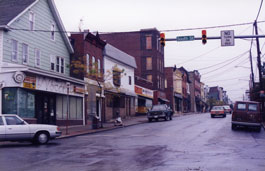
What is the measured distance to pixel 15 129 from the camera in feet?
51.0

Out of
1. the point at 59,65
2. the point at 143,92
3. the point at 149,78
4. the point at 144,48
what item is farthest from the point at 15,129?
the point at 149,78

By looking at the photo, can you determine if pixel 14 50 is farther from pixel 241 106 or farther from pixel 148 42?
pixel 148 42

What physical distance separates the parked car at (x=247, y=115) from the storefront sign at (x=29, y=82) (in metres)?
13.9

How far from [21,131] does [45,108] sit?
1078 cm

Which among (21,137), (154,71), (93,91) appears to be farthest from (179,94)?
(21,137)

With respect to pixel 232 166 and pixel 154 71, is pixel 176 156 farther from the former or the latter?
pixel 154 71

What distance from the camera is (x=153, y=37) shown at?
58375 millimetres

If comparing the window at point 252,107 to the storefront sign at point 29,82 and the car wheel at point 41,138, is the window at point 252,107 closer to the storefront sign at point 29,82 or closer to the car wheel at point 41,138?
the car wheel at point 41,138

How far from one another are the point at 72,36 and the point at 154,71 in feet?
91.8

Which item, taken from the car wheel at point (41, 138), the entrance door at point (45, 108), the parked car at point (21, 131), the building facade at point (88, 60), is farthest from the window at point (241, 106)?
the entrance door at point (45, 108)

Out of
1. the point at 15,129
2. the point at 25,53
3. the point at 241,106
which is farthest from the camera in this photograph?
the point at 25,53

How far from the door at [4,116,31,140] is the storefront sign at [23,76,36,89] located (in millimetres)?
7061

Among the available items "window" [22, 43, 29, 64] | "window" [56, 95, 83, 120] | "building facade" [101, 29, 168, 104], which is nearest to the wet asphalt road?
"window" [22, 43, 29, 64]

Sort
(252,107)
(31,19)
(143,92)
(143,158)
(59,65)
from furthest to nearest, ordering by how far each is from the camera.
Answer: (143,92) → (59,65) → (31,19) → (252,107) → (143,158)
